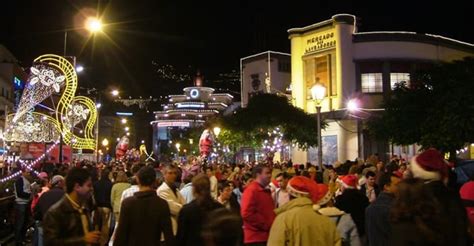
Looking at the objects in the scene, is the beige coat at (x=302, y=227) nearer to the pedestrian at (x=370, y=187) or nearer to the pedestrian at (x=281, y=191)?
the pedestrian at (x=281, y=191)

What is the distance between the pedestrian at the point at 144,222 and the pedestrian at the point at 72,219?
78 centimetres

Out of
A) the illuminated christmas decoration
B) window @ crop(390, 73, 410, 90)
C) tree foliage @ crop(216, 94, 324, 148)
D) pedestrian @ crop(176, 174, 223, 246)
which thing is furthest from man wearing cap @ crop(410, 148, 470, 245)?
window @ crop(390, 73, 410, 90)

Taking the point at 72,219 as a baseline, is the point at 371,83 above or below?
above

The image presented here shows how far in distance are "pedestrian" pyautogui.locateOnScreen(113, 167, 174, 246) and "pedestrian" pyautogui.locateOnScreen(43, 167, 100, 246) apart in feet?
2.55

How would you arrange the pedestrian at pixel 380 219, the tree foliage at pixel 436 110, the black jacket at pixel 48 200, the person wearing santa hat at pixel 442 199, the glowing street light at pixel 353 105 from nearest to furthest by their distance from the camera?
the person wearing santa hat at pixel 442 199
the pedestrian at pixel 380 219
the black jacket at pixel 48 200
the tree foliage at pixel 436 110
the glowing street light at pixel 353 105

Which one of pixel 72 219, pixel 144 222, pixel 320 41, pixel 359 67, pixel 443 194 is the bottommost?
pixel 144 222

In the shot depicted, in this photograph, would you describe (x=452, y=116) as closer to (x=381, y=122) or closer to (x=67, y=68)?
(x=381, y=122)

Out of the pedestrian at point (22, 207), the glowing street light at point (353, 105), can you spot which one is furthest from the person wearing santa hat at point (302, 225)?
the glowing street light at point (353, 105)

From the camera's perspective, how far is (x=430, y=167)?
201 inches

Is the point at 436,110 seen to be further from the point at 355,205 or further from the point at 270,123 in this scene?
the point at 355,205

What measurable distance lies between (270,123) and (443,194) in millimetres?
30621

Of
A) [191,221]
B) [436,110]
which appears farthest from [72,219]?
[436,110]

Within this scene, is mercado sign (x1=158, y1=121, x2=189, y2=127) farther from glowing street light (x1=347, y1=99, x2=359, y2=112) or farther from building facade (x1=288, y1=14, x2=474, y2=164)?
glowing street light (x1=347, y1=99, x2=359, y2=112)

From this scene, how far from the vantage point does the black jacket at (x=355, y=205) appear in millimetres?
7531
